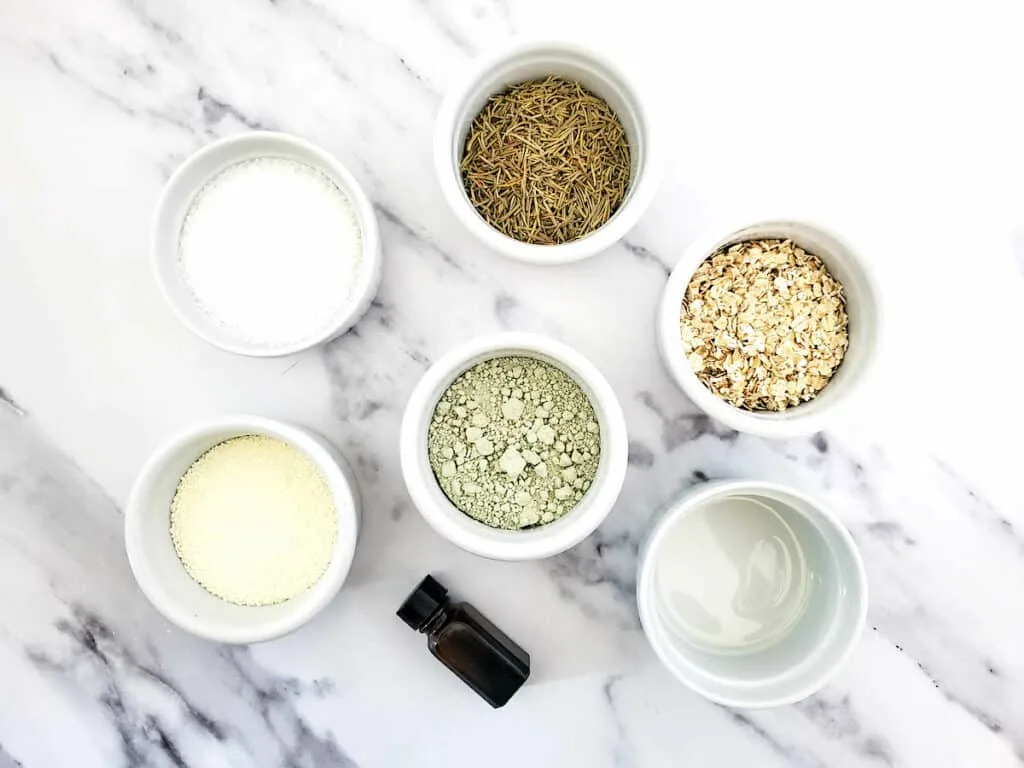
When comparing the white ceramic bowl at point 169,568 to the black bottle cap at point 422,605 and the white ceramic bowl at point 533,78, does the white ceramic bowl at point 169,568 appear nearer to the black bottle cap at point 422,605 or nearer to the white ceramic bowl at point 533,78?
the black bottle cap at point 422,605

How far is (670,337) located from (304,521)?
1.36 feet

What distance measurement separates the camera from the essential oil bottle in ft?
2.69

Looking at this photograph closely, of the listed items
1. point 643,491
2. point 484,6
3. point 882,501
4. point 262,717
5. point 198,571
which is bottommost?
point 262,717

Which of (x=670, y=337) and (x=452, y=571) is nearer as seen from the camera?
(x=670, y=337)

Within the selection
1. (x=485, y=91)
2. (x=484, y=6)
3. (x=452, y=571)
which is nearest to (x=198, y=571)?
(x=452, y=571)

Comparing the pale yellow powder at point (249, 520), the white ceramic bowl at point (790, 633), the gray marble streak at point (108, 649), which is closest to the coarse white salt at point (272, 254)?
the pale yellow powder at point (249, 520)

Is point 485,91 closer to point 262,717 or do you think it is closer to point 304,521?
point 304,521

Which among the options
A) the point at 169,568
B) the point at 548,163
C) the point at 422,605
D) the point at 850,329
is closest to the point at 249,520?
the point at 169,568

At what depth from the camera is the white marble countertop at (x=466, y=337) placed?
2.88ft

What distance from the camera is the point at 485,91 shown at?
2.67 ft

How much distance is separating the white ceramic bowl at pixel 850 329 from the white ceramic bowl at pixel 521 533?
0.27ft

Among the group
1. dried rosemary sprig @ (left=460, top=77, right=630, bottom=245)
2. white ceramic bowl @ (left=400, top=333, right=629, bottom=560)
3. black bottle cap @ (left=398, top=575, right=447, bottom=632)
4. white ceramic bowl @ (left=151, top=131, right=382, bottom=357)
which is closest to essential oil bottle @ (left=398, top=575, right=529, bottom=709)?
black bottle cap @ (left=398, top=575, right=447, bottom=632)

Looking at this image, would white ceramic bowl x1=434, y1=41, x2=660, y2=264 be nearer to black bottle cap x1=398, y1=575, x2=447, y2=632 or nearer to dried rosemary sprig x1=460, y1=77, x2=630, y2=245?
dried rosemary sprig x1=460, y1=77, x2=630, y2=245

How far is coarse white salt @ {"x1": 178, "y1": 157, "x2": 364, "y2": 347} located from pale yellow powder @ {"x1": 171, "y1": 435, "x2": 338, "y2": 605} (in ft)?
0.41
